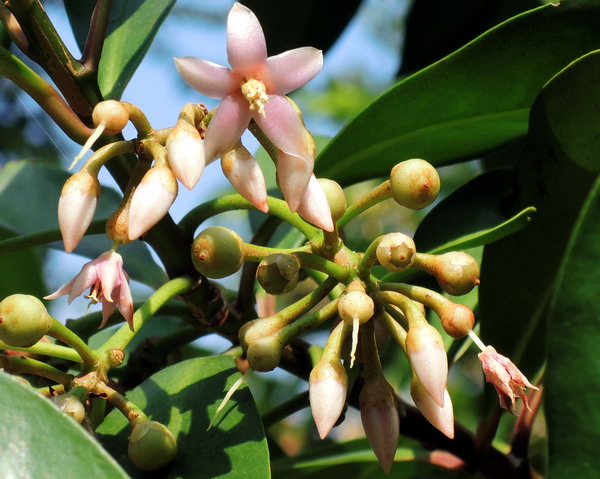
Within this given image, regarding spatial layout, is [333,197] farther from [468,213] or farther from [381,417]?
[468,213]

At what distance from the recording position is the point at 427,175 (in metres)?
1.10

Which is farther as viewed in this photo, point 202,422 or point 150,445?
point 202,422

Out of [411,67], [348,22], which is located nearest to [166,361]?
[348,22]

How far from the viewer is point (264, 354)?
3.46ft

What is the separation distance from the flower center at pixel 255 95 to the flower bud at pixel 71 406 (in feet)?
1.25

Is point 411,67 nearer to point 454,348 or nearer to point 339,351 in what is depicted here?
point 454,348

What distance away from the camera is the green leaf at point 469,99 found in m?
1.39

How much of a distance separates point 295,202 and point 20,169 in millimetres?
1522

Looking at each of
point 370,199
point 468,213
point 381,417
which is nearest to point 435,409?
point 381,417

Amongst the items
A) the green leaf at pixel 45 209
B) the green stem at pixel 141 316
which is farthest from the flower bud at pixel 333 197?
the green leaf at pixel 45 209

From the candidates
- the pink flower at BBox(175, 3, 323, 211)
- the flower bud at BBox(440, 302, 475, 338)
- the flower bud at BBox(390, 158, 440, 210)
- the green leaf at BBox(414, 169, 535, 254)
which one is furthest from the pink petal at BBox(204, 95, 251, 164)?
the green leaf at BBox(414, 169, 535, 254)

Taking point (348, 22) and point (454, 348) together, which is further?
point (348, 22)

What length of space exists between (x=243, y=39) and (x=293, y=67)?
7cm

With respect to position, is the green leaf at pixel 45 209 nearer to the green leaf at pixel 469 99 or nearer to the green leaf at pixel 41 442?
the green leaf at pixel 469 99
